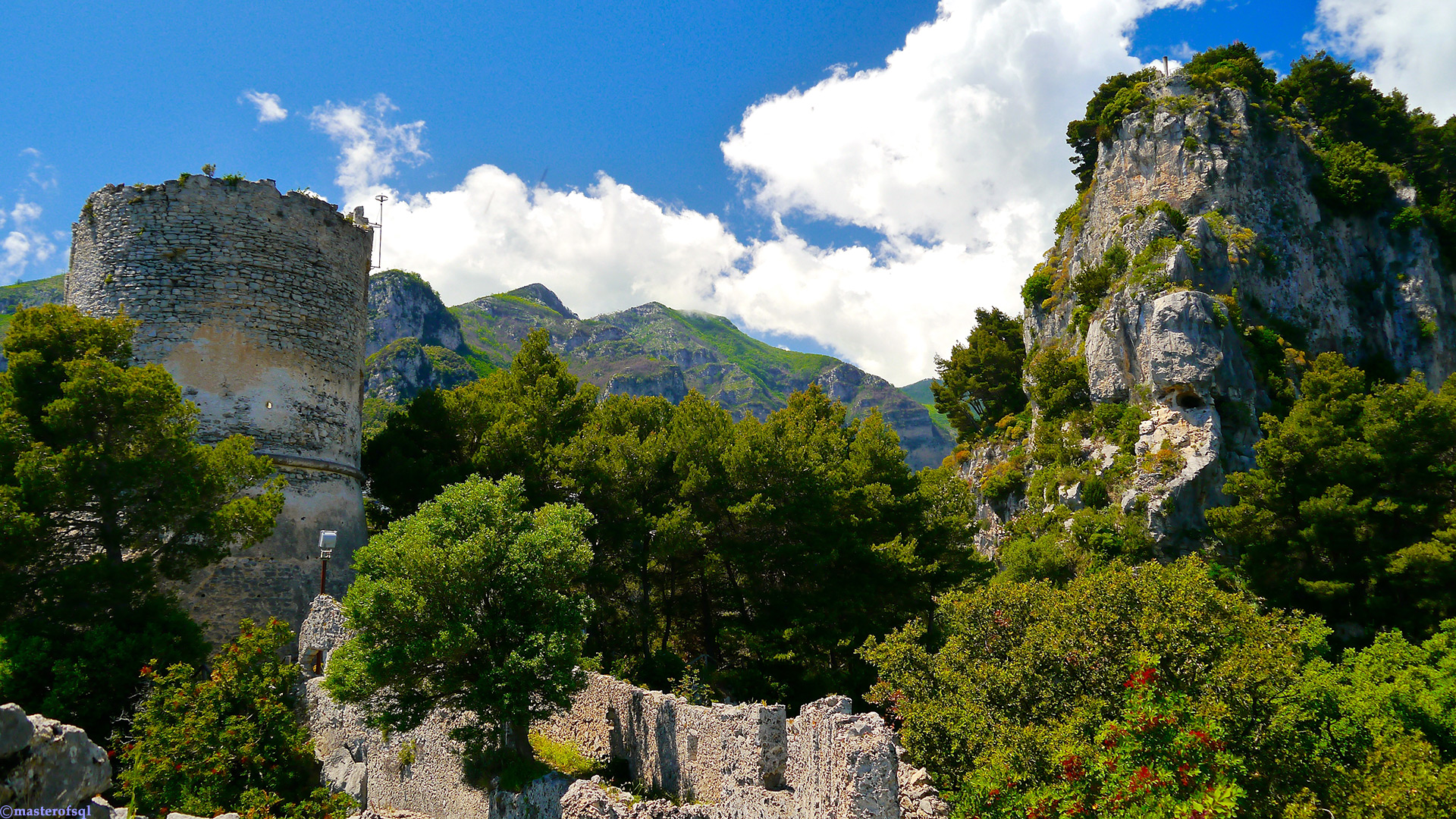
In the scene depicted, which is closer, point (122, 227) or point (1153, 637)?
point (1153, 637)

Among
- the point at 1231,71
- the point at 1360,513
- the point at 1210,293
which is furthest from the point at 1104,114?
the point at 1360,513

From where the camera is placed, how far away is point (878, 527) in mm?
24000

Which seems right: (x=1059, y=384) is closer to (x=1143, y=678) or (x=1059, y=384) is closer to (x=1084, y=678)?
(x=1084, y=678)

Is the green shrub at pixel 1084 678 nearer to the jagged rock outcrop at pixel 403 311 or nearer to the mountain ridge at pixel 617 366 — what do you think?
the mountain ridge at pixel 617 366

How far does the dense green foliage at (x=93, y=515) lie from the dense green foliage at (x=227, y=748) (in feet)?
4.54

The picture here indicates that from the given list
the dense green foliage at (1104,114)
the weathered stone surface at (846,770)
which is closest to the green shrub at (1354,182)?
the dense green foliage at (1104,114)

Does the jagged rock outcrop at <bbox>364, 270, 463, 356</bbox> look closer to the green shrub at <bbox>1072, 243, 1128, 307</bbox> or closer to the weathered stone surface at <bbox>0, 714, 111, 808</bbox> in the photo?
the green shrub at <bbox>1072, 243, 1128, 307</bbox>

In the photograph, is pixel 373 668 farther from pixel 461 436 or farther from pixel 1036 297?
pixel 1036 297

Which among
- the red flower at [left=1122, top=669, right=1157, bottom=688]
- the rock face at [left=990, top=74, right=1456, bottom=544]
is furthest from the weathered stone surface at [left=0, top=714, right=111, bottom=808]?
the rock face at [left=990, top=74, right=1456, bottom=544]

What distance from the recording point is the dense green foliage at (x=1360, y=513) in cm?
2384

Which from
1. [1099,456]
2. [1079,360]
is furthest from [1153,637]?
[1079,360]

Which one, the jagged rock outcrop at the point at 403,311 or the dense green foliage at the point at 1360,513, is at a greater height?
the jagged rock outcrop at the point at 403,311

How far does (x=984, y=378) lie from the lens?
52.5m

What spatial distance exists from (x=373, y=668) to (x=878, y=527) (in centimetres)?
1488
